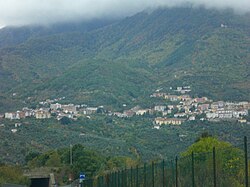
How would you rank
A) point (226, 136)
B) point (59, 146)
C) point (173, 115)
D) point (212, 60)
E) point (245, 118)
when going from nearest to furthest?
point (226, 136) → point (245, 118) → point (59, 146) → point (173, 115) → point (212, 60)

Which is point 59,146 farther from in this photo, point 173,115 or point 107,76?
point 107,76

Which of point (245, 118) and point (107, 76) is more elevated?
point (107, 76)

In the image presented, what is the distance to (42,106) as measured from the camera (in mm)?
138375

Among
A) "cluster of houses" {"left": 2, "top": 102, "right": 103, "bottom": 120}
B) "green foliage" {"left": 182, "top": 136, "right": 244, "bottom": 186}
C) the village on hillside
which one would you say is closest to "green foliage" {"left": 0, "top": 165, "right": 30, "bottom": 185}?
the village on hillside

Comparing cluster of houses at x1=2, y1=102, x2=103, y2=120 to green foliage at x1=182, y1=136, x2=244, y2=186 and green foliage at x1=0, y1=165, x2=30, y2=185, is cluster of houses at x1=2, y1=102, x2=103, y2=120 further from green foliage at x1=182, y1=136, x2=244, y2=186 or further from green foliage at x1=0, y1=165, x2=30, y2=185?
green foliage at x1=182, y1=136, x2=244, y2=186

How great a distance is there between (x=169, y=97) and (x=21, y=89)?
130ft

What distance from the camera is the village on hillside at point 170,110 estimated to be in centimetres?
10150

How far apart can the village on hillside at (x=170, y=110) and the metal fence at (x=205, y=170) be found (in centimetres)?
7801

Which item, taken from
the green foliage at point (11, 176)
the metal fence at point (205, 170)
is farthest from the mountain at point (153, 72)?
the metal fence at point (205, 170)

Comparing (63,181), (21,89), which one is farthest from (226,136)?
(21,89)

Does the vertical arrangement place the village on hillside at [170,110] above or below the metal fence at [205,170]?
above

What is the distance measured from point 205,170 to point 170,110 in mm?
112340

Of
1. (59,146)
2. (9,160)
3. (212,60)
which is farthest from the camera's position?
(212,60)

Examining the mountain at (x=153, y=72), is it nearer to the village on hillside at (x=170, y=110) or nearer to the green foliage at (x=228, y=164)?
the village on hillside at (x=170, y=110)
